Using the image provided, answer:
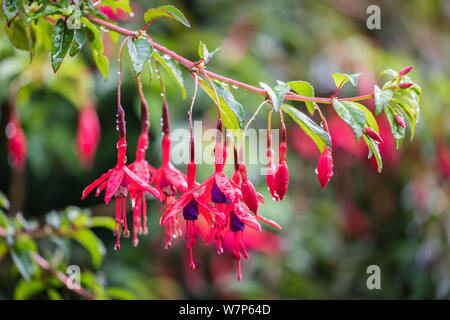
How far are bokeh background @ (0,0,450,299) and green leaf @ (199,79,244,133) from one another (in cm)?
84

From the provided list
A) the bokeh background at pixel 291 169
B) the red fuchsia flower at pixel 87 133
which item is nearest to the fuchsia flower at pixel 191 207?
the red fuchsia flower at pixel 87 133

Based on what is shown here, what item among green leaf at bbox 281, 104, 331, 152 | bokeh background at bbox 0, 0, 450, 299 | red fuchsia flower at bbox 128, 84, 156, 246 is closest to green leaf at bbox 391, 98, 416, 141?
green leaf at bbox 281, 104, 331, 152

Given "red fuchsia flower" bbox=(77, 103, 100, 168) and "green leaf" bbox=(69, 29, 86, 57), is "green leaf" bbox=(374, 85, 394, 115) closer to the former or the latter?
"green leaf" bbox=(69, 29, 86, 57)

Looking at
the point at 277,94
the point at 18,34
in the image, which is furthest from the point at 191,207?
the point at 18,34

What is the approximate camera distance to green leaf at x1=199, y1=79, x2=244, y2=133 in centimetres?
58

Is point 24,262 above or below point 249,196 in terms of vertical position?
below

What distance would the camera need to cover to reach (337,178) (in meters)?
2.50

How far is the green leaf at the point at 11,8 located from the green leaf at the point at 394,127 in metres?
0.50

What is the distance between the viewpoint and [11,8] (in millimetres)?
600

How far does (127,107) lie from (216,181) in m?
1.37

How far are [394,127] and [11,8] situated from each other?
523 mm

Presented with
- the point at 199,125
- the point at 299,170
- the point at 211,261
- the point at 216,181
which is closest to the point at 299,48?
the point at 299,170

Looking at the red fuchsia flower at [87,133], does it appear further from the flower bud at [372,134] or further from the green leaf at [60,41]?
the flower bud at [372,134]

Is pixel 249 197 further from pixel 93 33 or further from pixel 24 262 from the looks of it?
pixel 24 262
